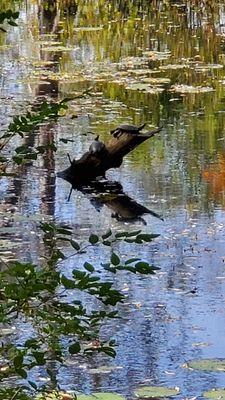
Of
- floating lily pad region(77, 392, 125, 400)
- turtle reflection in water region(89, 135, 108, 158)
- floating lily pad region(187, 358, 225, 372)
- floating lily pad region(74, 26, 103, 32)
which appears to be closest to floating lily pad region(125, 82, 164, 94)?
turtle reflection in water region(89, 135, 108, 158)

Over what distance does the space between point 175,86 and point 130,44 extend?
3.68 meters

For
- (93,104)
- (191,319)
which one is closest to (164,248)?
(191,319)

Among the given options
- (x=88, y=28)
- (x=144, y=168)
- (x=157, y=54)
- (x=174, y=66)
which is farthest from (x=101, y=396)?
(x=88, y=28)

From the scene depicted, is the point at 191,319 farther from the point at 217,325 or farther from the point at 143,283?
the point at 143,283

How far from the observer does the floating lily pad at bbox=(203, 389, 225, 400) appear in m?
4.70

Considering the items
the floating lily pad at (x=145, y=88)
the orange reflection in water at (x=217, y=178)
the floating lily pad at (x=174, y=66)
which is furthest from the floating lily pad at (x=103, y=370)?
the floating lily pad at (x=174, y=66)

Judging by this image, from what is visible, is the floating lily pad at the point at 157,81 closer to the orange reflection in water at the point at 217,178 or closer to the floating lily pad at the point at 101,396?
the orange reflection in water at the point at 217,178

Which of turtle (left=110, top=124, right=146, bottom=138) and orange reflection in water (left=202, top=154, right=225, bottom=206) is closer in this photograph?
orange reflection in water (left=202, top=154, right=225, bottom=206)

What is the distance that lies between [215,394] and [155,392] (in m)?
0.25

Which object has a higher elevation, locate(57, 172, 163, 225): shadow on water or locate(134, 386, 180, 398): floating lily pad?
locate(134, 386, 180, 398): floating lily pad

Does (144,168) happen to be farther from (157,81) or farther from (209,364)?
(209,364)

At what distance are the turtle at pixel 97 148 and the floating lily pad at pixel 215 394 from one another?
4.43 metres

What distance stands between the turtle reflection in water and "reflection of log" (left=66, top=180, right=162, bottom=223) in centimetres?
24

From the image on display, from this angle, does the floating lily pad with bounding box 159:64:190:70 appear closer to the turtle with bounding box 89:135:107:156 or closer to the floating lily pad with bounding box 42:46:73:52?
the floating lily pad with bounding box 42:46:73:52
